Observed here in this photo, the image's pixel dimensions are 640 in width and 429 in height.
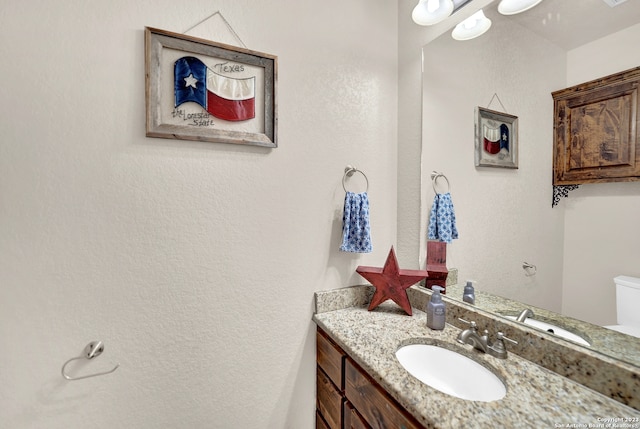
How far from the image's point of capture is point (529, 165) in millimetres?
1022

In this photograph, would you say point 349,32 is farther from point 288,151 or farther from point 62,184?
point 62,184

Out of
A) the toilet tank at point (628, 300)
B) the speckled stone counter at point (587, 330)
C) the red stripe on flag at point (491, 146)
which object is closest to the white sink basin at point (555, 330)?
the speckled stone counter at point (587, 330)

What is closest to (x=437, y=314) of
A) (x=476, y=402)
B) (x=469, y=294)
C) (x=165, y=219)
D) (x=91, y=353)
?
(x=469, y=294)

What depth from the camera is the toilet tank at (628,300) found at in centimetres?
76

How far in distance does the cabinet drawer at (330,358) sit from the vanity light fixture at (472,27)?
1538 mm

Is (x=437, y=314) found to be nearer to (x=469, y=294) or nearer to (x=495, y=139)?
(x=469, y=294)

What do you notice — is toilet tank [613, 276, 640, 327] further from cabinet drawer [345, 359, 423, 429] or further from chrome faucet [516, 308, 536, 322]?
cabinet drawer [345, 359, 423, 429]

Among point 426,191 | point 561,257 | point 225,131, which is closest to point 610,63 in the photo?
point 561,257

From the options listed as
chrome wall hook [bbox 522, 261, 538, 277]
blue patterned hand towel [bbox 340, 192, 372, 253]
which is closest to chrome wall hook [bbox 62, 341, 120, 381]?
blue patterned hand towel [bbox 340, 192, 372, 253]

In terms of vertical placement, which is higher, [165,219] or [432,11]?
[432,11]

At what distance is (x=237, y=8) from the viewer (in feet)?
3.85

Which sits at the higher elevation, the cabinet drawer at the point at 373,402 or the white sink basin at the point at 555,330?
the white sink basin at the point at 555,330

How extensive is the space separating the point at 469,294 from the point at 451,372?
359 millimetres

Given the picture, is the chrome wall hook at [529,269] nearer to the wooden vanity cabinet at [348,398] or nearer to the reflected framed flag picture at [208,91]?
the wooden vanity cabinet at [348,398]
